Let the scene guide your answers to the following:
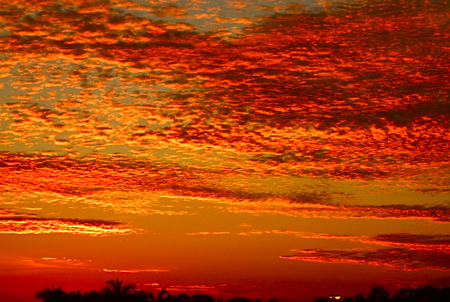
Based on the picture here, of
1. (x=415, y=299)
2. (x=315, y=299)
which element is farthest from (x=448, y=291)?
(x=315, y=299)

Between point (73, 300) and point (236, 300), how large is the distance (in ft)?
91.5

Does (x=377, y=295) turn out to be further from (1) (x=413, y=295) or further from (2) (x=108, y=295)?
(2) (x=108, y=295)

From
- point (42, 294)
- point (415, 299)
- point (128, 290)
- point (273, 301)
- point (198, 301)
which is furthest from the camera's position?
point (273, 301)

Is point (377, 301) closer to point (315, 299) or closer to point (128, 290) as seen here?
point (315, 299)

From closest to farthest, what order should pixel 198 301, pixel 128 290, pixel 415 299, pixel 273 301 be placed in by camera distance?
pixel 128 290 → pixel 415 299 → pixel 198 301 → pixel 273 301

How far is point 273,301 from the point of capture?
265 ft

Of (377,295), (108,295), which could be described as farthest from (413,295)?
(108,295)

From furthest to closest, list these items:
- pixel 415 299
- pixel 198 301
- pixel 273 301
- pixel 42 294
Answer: pixel 273 301 < pixel 198 301 < pixel 415 299 < pixel 42 294

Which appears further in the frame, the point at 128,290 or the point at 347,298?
the point at 347,298

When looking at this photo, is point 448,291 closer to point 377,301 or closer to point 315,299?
point 377,301

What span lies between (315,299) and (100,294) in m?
35.4

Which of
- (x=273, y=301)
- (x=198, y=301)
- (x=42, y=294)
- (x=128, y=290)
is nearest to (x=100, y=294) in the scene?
(x=128, y=290)

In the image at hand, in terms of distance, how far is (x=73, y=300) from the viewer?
62.6m

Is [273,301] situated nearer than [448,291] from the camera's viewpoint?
No
